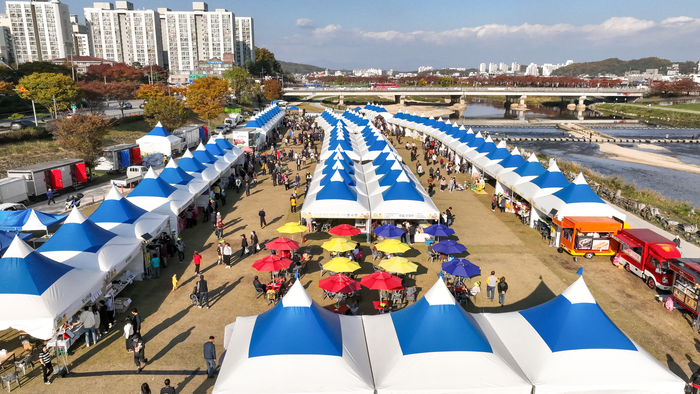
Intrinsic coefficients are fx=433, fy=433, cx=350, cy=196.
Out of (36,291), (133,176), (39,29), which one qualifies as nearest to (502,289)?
(36,291)

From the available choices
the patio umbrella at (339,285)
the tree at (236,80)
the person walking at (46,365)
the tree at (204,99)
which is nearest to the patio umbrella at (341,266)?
the patio umbrella at (339,285)

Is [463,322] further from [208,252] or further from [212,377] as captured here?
[208,252]

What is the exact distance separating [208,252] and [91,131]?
16.5 meters

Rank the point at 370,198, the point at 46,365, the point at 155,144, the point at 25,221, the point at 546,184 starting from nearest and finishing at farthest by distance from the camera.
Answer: the point at 46,365, the point at 25,221, the point at 370,198, the point at 546,184, the point at 155,144

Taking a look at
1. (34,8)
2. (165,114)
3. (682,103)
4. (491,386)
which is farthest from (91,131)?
(34,8)

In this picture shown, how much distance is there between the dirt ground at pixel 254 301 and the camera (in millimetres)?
9859

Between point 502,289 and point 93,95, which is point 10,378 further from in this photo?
point 93,95

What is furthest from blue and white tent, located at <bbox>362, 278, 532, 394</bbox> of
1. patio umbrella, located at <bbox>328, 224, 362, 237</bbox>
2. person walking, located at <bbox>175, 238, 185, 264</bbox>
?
person walking, located at <bbox>175, 238, 185, 264</bbox>

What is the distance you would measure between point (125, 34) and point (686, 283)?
15797 centimetres

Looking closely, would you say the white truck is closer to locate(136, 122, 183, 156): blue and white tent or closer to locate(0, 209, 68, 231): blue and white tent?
locate(136, 122, 183, 156): blue and white tent

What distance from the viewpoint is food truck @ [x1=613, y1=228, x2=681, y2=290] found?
1351 centimetres

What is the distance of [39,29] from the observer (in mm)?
121188

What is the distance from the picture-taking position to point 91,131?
27.5 metres

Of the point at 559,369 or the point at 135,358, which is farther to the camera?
the point at 135,358
